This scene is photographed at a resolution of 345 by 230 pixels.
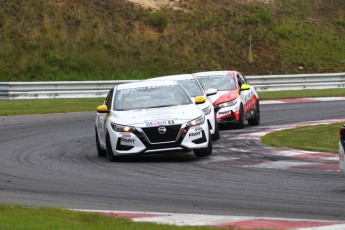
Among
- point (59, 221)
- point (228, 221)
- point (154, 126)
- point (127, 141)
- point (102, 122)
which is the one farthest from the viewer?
point (102, 122)

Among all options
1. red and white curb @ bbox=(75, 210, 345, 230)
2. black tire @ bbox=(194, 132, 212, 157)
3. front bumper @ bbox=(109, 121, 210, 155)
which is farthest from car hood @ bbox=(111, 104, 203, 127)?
red and white curb @ bbox=(75, 210, 345, 230)

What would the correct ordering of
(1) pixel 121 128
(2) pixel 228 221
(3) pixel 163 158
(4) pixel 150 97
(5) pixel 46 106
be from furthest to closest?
(5) pixel 46 106
(4) pixel 150 97
(3) pixel 163 158
(1) pixel 121 128
(2) pixel 228 221

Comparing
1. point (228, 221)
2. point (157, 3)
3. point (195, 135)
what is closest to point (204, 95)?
point (195, 135)

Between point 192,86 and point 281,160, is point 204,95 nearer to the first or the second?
point 192,86

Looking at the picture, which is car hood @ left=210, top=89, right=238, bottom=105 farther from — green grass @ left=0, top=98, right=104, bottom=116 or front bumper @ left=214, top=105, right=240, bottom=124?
green grass @ left=0, top=98, right=104, bottom=116

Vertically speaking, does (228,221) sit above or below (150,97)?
above

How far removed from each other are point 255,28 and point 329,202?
4000cm

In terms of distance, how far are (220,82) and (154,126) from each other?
7956mm

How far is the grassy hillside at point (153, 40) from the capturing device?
146 ft

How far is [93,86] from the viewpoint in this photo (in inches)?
1549

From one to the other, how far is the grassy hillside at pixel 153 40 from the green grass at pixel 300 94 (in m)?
6.20

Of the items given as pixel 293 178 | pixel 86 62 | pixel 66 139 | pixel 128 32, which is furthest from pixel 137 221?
pixel 128 32

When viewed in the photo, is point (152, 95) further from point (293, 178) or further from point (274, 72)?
point (274, 72)

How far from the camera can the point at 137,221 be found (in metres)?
10.1
